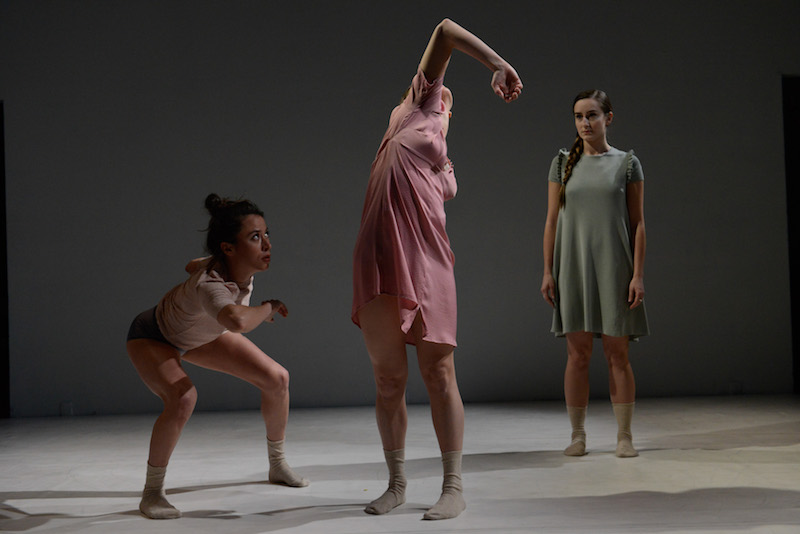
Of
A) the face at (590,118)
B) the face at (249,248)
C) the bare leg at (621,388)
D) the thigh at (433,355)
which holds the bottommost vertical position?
the bare leg at (621,388)

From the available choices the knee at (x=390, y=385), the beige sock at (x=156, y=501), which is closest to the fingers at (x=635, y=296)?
the knee at (x=390, y=385)

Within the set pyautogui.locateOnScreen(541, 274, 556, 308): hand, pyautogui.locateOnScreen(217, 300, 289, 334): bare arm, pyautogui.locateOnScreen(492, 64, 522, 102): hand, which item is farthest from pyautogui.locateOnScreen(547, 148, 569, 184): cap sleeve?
pyautogui.locateOnScreen(217, 300, 289, 334): bare arm

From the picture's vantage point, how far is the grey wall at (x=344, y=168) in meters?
5.10

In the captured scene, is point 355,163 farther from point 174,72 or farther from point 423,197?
point 423,197

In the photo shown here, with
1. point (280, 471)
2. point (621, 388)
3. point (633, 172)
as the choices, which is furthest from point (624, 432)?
point (280, 471)

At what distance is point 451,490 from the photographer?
247 cm

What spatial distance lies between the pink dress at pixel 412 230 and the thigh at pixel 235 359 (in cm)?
54

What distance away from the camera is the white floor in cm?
239

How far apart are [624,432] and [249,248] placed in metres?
1.76

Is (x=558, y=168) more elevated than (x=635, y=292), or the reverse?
(x=558, y=168)

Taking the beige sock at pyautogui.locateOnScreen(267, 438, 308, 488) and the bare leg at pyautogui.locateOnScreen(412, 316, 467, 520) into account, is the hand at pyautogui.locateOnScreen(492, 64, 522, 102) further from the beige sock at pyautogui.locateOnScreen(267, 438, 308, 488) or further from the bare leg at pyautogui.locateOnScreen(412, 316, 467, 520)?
the beige sock at pyautogui.locateOnScreen(267, 438, 308, 488)

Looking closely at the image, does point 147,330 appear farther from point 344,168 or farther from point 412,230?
point 344,168

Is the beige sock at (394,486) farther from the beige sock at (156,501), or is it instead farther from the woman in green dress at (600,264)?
the woman in green dress at (600,264)

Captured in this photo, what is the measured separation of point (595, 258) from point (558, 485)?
1.02 metres
